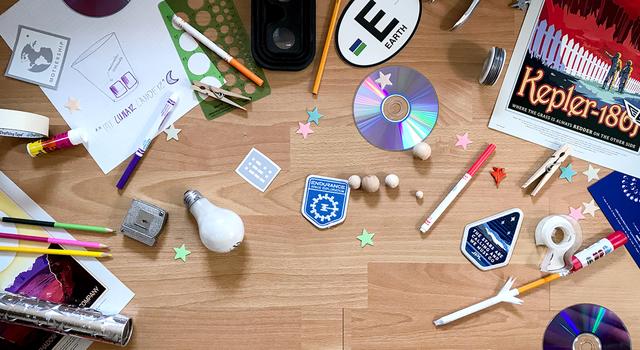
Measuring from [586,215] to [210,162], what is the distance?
574 mm

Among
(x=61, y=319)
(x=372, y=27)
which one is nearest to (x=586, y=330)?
(x=372, y=27)

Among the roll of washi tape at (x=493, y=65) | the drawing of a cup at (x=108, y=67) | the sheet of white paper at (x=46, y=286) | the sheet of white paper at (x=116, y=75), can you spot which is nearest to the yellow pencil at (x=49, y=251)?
the sheet of white paper at (x=46, y=286)

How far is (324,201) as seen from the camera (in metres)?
0.82

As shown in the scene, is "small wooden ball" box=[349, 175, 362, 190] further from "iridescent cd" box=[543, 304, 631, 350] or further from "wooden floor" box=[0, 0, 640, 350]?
"iridescent cd" box=[543, 304, 631, 350]

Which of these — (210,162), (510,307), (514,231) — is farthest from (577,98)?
(210,162)

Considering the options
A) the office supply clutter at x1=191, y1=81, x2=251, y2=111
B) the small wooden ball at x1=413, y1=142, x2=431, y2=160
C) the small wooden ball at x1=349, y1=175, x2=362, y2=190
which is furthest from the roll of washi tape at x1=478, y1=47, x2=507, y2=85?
the office supply clutter at x1=191, y1=81, x2=251, y2=111

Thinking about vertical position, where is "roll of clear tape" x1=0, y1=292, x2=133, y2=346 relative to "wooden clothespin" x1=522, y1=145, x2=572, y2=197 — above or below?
above

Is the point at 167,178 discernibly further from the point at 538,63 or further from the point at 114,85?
the point at 538,63

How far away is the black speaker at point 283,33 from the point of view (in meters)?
0.80

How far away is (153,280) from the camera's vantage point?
2.67ft

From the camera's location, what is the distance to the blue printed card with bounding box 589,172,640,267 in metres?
0.84

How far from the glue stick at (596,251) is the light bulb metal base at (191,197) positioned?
0.56 m

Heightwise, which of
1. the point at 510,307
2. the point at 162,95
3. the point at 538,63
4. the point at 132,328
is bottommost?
the point at 510,307

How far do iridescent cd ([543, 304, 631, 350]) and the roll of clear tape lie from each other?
64 centimetres
